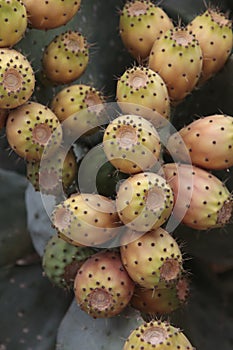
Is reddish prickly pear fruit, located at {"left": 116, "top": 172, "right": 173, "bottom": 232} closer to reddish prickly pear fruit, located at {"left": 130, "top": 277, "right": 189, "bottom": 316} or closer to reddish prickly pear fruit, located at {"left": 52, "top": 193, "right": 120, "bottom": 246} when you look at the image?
reddish prickly pear fruit, located at {"left": 52, "top": 193, "right": 120, "bottom": 246}

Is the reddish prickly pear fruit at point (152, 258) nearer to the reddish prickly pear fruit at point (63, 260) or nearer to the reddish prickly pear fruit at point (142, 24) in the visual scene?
the reddish prickly pear fruit at point (63, 260)

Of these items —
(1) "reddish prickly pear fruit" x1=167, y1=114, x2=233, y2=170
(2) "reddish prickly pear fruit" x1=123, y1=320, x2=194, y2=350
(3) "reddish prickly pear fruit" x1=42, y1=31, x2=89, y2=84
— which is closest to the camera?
(2) "reddish prickly pear fruit" x1=123, y1=320, x2=194, y2=350

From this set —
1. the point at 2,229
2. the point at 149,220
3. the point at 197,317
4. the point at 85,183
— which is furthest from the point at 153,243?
the point at 2,229

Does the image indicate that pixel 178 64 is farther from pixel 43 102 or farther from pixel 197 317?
pixel 197 317

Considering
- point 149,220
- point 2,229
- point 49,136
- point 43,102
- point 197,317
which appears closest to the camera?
point 149,220

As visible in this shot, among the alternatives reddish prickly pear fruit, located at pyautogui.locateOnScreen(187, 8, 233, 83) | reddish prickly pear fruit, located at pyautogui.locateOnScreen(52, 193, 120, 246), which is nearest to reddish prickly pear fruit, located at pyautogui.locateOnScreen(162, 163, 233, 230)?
reddish prickly pear fruit, located at pyautogui.locateOnScreen(52, 193, 120, 246)

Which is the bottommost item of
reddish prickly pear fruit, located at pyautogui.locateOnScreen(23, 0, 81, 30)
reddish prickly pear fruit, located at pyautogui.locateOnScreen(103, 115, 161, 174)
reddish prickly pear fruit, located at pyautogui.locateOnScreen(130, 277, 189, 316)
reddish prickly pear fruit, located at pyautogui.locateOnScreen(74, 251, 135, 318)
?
reddish prickly pear fruit, located at pyautogui.locateOnScreen(130, 277, 189, 316)

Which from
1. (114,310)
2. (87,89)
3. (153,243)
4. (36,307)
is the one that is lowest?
(36,307)

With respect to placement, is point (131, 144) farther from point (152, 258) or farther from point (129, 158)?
point (152, 258)
